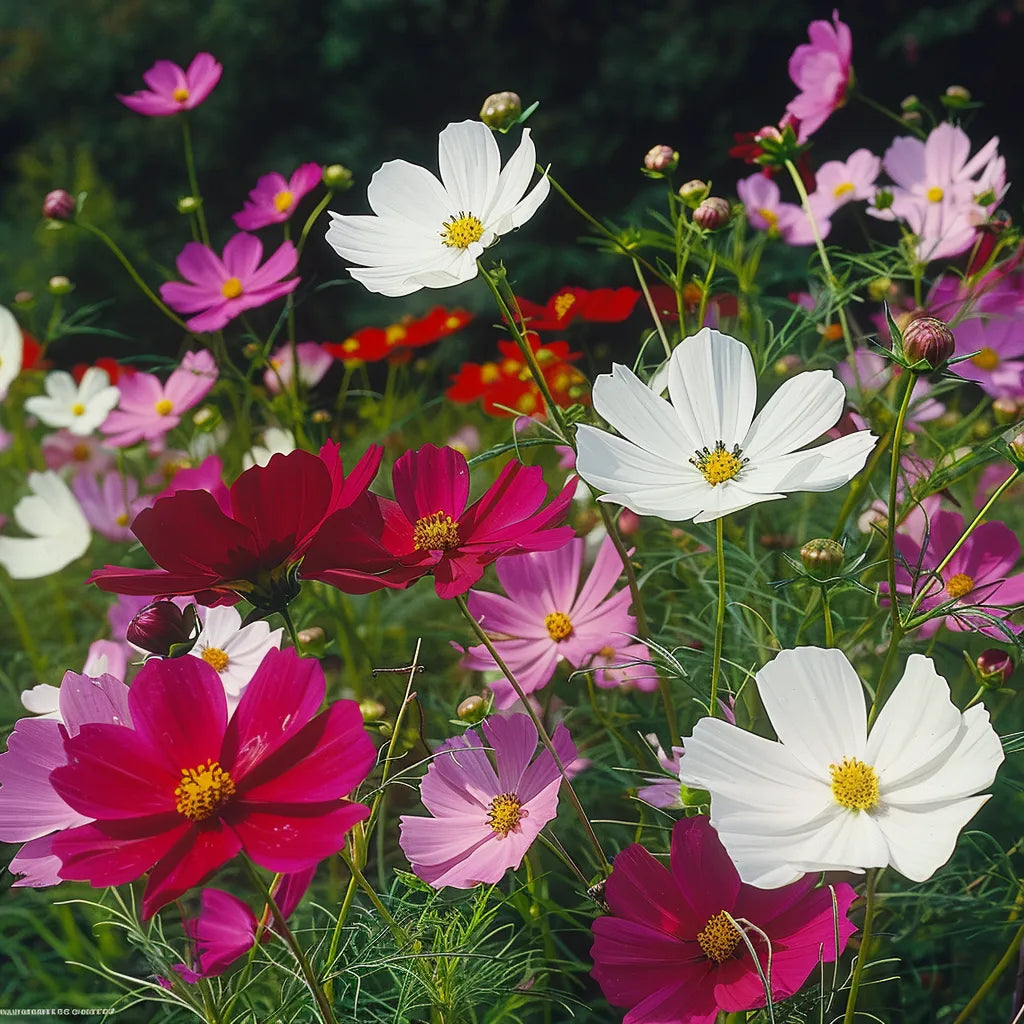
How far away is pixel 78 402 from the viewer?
1.39m

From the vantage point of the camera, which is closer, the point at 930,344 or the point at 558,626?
the point at 930,344

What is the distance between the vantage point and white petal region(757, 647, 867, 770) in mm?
442

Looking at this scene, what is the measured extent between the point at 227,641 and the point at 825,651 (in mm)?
384

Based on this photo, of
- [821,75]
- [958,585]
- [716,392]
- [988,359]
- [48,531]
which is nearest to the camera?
[716,392]

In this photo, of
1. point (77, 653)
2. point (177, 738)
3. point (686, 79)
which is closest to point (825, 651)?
point (177, 738)

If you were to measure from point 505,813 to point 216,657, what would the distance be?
218 millimetres

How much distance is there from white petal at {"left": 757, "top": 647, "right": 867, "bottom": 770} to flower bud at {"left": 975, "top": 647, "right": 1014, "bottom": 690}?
0.44 feet

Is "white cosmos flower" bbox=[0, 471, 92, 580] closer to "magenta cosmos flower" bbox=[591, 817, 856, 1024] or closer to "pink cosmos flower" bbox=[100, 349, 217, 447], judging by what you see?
"pink cosmos flower" bbox=[100, 349, 217, 447]

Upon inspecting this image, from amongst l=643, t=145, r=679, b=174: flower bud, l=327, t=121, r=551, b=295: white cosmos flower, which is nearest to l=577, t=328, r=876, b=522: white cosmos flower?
l=327, t=121, r=551, b=295: white cosmos flower

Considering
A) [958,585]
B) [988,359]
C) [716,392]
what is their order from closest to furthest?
[716,392]
[958,585]
[988,359]

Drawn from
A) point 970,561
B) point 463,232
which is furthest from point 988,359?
point 463,232

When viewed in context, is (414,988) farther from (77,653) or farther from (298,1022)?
(77,653)

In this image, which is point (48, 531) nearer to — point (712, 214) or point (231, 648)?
point (231, 648)

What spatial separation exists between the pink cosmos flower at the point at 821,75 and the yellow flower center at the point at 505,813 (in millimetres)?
610
